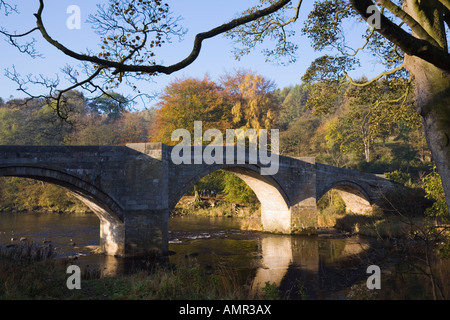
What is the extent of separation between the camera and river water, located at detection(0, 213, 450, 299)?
918 centimetres

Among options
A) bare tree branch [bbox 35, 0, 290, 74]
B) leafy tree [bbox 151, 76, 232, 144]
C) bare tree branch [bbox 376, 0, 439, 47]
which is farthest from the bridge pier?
leafy tree [bbox 151, 76, 232, 144]

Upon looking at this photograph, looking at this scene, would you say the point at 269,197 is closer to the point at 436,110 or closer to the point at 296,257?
the point at 296,257

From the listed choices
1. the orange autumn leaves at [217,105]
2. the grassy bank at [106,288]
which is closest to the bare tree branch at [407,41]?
the grassy bank at [106,288]

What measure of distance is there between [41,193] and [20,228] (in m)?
12.0

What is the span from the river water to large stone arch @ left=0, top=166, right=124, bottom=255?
0.68 metres

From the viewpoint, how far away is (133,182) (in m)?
13.6

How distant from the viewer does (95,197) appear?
13.1 meters

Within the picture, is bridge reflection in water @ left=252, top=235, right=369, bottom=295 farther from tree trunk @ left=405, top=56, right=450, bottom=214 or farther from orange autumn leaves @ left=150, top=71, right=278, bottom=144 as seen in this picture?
orange autumn leaves @ left=150, top=71, right=278, bottom=144

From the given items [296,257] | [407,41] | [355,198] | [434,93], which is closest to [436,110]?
[434,93]

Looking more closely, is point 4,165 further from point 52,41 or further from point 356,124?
point 356,124

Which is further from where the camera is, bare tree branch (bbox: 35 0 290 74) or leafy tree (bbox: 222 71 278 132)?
leafy tree (bbox: 222 71 278 132)

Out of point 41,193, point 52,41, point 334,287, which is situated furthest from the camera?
point 41,193

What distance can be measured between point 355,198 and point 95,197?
19598 millimetres
